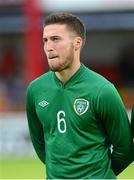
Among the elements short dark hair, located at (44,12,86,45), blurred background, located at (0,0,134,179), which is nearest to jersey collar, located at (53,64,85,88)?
short dark hair, located at (44,12,86,45)

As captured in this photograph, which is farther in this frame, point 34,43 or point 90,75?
point 34,43

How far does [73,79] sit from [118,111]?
0.38m

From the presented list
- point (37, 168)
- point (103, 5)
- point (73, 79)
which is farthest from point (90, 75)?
point (103, 5)

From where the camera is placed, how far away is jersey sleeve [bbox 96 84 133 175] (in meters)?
5.91

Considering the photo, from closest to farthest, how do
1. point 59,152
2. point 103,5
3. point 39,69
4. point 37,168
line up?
point 59,152 → point 37,168 → point 39,69 → point 103,5

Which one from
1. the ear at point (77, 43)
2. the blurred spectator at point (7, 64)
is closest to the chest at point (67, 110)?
the ear at point (77, 43)

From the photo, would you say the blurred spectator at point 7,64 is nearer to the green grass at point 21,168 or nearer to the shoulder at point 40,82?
the green grass at point 21,168

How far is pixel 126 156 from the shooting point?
6.18 m

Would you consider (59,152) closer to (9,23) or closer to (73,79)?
(73,79)

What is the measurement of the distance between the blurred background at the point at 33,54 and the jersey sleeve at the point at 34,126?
5718 millimetres

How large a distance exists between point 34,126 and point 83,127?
594 mm

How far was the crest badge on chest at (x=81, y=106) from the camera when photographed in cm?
589

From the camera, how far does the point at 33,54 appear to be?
62.3 ft

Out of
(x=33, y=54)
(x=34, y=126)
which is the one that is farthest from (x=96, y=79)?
(x=33, y=54)
